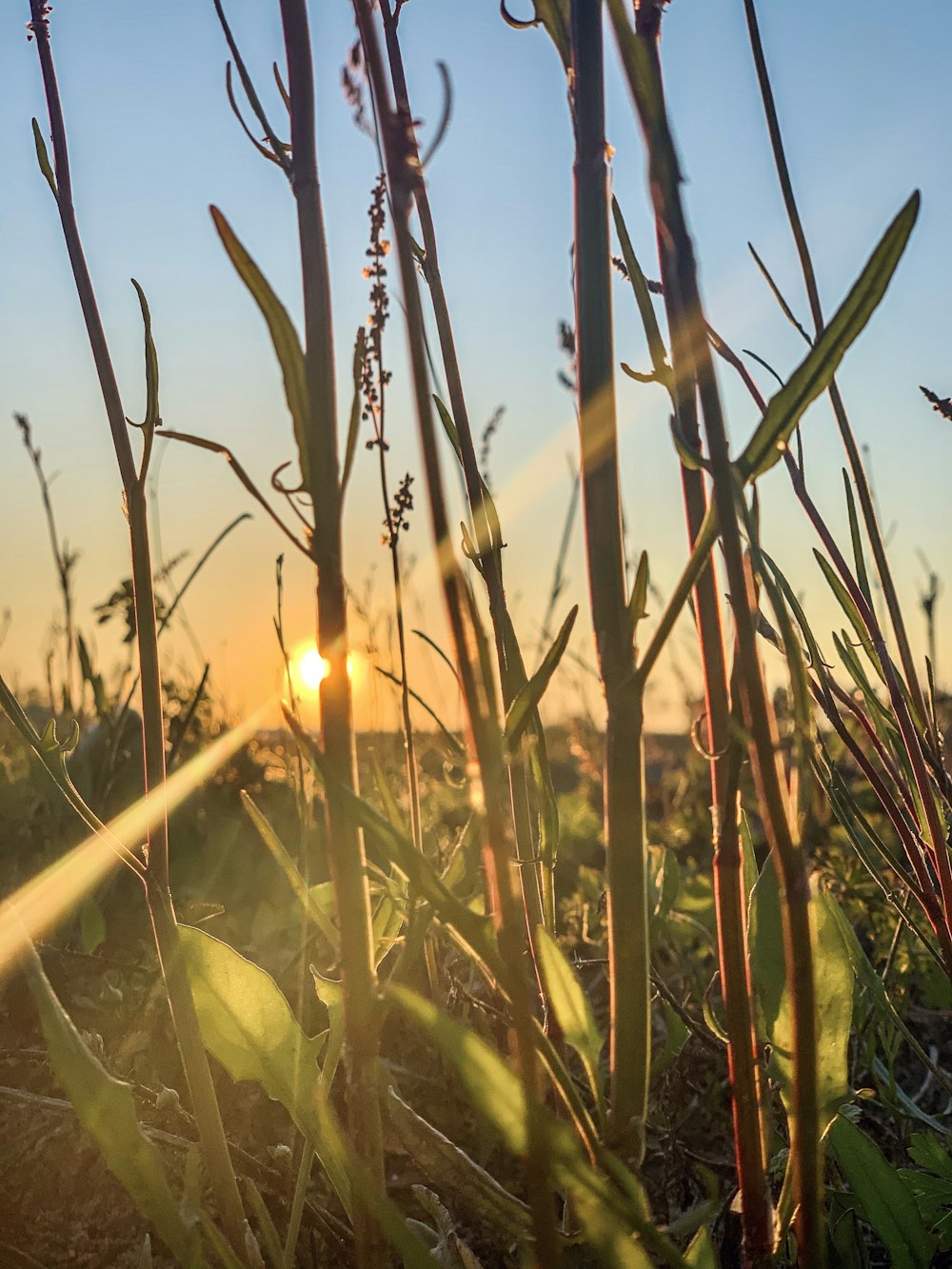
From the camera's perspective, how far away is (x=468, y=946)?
463mm

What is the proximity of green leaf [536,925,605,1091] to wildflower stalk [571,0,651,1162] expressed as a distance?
0.09ft

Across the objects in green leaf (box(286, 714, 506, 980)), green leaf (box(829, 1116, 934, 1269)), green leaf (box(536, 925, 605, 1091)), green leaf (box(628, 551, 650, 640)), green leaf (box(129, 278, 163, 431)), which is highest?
green leaf (box(129, 278, 163, 431))

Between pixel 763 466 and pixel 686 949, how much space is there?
1238 millimetres

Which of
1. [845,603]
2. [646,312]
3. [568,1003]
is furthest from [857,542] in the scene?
[568,1003]

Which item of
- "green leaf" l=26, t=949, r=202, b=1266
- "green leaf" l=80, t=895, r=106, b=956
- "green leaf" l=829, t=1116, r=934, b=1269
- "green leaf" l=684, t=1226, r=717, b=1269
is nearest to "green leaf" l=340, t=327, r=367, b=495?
"green leaf" l=26, t=949, r=202, b=1266

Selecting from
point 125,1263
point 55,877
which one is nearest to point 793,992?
point 125,1263

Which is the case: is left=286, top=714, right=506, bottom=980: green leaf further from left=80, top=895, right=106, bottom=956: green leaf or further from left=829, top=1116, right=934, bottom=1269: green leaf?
left=80, top=895, right=106, bottom=956: green leaf

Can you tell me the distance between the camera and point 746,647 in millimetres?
433

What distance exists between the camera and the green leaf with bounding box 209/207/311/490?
1.35 feet

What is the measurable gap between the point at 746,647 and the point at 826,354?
0.14 m

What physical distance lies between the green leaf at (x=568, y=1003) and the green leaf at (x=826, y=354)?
0.26m

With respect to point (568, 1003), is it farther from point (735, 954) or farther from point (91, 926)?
point (91, 926)

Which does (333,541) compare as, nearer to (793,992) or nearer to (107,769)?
(793,992)

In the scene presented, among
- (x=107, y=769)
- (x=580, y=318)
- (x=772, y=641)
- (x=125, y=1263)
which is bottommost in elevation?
(x=125, y=1263)
